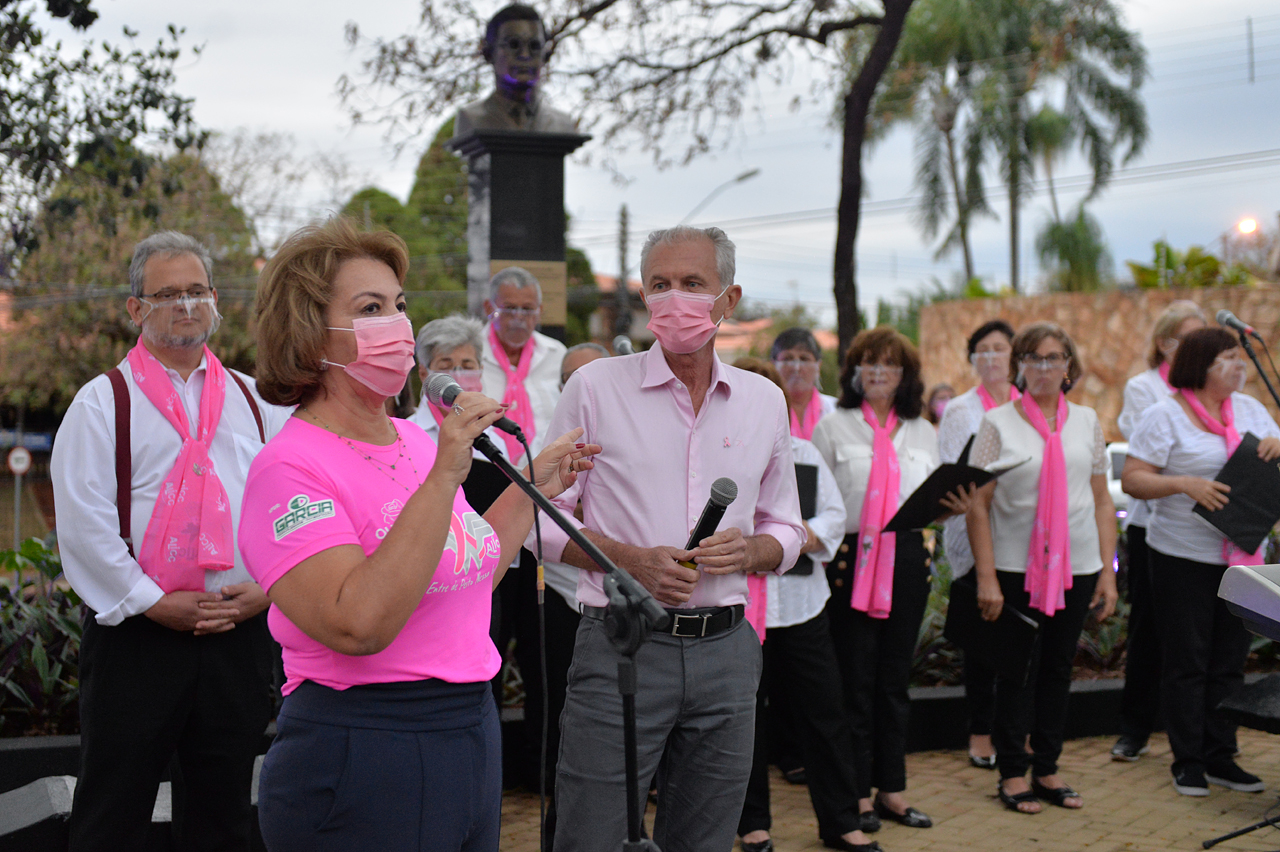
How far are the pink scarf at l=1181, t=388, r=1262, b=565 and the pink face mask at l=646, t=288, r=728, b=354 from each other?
366cm

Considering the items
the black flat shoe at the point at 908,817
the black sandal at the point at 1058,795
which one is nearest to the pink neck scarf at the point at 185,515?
the black flat shoe at the point at 908,817

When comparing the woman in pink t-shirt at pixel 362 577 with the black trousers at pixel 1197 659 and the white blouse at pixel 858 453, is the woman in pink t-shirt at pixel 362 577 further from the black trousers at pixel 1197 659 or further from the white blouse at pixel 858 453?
the black trousers at pixel 1197 659

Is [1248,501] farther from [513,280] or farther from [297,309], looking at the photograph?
[297,309]

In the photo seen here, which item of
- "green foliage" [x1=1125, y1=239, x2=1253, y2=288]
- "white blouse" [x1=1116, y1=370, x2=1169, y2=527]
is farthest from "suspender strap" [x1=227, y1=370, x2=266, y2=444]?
"green foliage" [x1=1125, y1=239, x2=1253, y2=288]

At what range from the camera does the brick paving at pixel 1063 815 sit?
4.98 metres

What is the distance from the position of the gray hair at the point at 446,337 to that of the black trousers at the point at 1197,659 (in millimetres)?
3596

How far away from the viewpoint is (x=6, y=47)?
607cm

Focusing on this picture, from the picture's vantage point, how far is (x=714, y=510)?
2721mm

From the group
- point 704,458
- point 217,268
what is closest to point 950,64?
point 217,268

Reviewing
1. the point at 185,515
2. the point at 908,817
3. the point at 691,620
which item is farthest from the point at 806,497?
the point at 185,515

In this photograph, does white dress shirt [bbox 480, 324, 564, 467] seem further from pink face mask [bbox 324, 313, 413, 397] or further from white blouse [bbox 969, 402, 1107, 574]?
pink face mask [bbox 324, 313, 413, 397]

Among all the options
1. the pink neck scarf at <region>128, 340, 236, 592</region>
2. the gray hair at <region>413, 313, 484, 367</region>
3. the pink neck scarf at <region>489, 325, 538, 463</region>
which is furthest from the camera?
the pink neck scarf at <region>489, 325, 538, 463</region>

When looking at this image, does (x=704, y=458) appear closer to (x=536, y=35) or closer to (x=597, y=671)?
(x=597, y=671)

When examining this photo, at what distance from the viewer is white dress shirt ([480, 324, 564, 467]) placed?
5773mm
